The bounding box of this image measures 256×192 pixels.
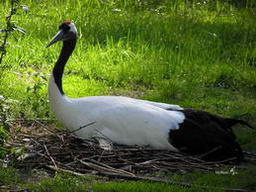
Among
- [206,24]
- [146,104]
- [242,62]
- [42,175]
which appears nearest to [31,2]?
[206,24]

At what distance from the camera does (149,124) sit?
6871 mm

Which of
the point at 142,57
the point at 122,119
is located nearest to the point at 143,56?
the point at 142,57

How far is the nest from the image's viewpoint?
643 cm

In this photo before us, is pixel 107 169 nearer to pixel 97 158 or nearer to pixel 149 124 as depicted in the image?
pixel 97 158

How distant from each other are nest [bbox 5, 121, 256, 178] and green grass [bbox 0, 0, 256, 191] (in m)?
0.78

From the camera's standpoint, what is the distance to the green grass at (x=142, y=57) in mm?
8688

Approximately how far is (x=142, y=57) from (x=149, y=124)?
122 inches

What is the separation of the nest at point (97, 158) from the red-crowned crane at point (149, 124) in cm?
9

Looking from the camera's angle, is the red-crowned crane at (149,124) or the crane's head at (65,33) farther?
the crane's head at (65,33)

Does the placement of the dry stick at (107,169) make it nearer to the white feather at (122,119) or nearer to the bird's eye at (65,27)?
the white feather at (122,119)

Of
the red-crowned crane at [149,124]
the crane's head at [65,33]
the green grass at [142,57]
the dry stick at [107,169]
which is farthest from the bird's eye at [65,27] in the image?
the dry stick at [107,169]

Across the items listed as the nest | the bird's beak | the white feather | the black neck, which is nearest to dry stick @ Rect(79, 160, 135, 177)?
the nest

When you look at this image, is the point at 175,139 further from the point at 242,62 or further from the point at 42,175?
the point at 242,62

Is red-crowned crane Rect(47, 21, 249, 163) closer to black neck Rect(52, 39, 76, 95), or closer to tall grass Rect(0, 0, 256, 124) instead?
black neck Rect(52, 39, 76, 95)
